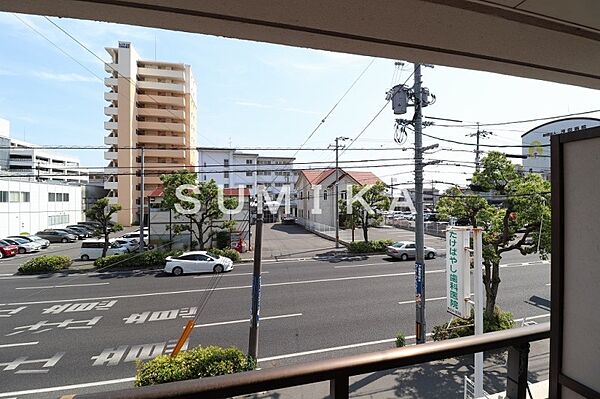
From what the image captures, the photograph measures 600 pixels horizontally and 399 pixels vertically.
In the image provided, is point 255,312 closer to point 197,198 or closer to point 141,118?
point 197,198

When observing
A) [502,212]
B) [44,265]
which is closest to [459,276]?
[502,212]

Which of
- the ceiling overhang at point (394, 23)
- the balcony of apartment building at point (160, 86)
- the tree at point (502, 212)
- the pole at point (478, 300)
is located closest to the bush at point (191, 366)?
the pole at point (478, 300)

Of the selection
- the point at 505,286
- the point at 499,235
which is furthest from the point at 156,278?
the point at 505,286

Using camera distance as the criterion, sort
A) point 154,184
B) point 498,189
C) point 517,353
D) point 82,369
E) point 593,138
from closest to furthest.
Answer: point 593,138
point 517,353
point 82,369
point 498,189
point 154,184

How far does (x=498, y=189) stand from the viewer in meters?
6.80

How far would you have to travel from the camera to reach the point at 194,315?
8359mm

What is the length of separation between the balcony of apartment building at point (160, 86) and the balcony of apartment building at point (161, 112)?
6.06 ft

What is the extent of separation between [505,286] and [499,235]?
17.9 feet

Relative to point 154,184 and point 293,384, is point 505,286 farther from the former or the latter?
point 154,184

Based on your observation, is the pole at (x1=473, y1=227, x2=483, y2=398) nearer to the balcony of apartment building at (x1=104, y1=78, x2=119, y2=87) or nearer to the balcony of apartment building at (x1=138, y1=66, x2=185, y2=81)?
the balcony of apartment building at (x1=104, y1=78, x2=119, y2=87)

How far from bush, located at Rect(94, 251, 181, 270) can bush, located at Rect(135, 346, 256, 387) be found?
1086cm

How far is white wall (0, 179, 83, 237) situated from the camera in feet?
68.5

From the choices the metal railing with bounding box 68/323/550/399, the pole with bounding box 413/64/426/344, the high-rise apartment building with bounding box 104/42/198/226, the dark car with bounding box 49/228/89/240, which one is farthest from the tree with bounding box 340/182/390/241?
the dark car with bounding box 49/228/89/240

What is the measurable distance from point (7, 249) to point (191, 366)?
1983 cm
